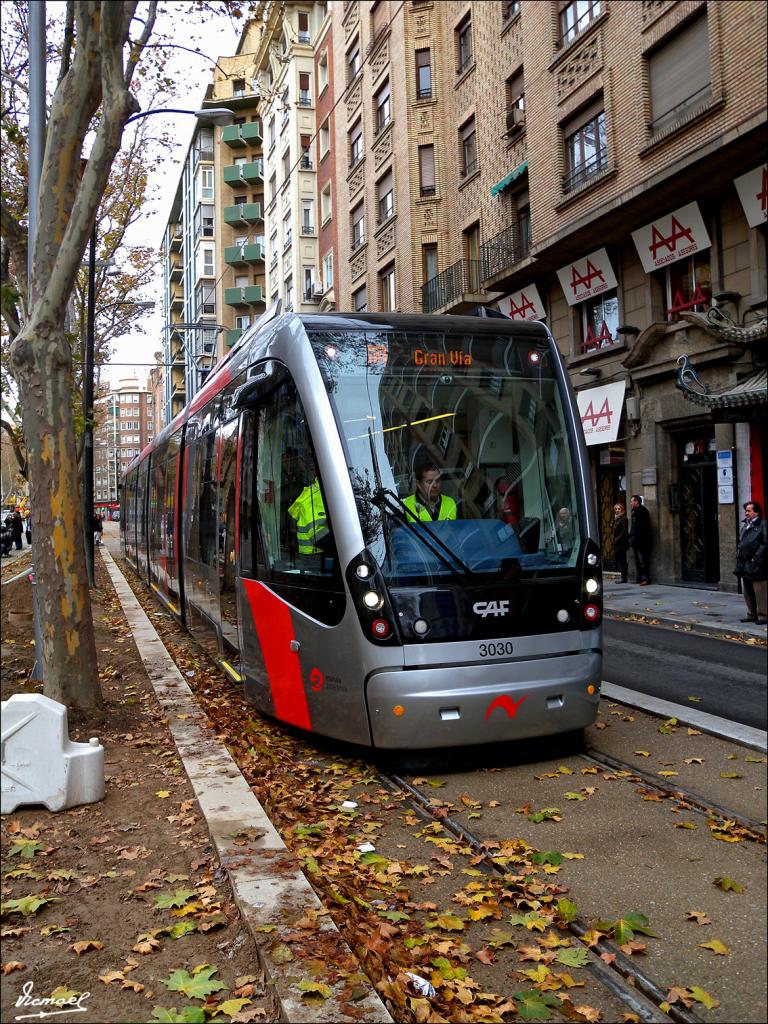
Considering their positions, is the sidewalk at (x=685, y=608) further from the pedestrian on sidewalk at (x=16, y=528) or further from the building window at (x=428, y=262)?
the pedestrian on sidewalk at (x=16, y=528)

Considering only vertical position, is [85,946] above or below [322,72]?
below

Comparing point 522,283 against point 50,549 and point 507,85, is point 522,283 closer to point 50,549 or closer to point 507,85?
point 507,85

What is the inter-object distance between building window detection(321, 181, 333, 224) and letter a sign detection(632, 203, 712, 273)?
2434 cm

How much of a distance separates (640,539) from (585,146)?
30.1 ft

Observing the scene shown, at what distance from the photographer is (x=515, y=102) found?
25.0 m

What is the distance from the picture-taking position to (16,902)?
→ 3760mm

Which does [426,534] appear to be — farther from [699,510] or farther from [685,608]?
[699,510]

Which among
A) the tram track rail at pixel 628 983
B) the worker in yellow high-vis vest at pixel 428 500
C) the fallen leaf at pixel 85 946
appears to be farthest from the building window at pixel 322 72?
the tram track rail at pixel 628 983

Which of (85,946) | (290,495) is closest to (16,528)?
(290,495)

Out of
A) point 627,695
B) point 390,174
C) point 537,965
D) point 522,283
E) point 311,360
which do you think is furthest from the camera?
point 390,174

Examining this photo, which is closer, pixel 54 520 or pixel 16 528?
pixel 54 520

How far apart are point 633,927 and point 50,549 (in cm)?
478

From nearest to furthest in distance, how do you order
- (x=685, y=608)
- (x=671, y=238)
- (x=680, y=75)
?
(x=685, y=608), (x=680, y=75), (x=671, y=238)

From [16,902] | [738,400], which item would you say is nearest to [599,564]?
[16,902]
